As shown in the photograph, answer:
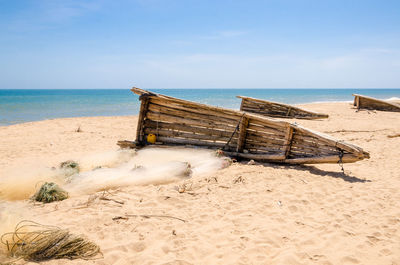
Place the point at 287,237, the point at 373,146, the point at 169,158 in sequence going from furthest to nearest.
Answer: the point at 373,146 → the point at 169,158 → the point at 287,237

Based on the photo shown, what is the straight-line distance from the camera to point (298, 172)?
15.8 feet

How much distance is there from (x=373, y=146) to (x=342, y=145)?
327 centimetres

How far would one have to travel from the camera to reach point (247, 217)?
3.28 meters

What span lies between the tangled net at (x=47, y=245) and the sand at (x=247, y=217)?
116 millimetres

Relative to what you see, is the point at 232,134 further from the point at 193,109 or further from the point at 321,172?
the point at 321,172

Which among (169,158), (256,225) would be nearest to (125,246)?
(256,225)

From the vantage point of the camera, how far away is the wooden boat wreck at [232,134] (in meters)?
4.94

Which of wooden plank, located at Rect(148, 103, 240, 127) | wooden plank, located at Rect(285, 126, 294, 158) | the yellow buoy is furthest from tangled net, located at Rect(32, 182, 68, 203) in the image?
wooden plank, located at Rect(285, 126, 294, 158)

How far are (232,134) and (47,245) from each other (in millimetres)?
3874

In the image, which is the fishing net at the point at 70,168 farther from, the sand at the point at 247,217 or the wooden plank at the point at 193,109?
the wooden plank at the point at 193,109

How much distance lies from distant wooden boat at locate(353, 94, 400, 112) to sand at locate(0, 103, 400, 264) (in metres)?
11.7

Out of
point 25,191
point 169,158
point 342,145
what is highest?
point 342,145

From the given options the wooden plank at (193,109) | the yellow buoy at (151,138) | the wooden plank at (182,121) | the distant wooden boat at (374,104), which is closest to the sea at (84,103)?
the distant wooden boat at (374,104)

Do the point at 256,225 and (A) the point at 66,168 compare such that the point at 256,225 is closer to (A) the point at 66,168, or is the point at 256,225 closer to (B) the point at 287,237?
(B) the point at 287,237
